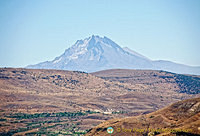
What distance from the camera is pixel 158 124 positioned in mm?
99375

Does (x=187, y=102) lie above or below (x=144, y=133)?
above

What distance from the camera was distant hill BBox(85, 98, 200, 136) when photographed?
8986 cm

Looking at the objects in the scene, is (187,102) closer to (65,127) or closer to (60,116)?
(65,127)

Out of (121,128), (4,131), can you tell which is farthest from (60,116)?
A: (121,128)

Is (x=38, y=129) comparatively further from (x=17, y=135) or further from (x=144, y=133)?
(x=144, y=133)

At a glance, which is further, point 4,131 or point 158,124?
point 4,131

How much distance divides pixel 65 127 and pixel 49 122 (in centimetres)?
1447

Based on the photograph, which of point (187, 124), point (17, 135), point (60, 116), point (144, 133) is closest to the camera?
point (187, 124)

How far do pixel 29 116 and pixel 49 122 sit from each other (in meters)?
15.1

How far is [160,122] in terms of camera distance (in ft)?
329

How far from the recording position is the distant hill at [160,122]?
8986 centimetres

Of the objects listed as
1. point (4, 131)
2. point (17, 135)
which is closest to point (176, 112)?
point (17, 135)

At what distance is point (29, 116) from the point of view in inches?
7441

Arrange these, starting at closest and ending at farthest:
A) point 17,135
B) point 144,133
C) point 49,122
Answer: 1. point 144,133
2. point 17,135
3. point 49,122
